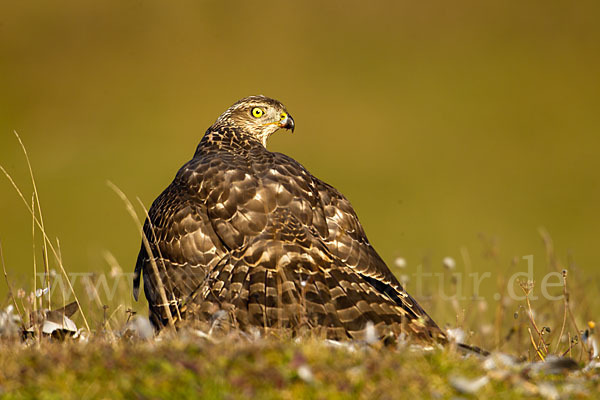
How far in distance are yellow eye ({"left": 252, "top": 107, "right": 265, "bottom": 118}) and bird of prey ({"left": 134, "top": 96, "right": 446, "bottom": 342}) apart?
142cm

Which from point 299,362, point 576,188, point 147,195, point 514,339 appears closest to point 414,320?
point 299,362

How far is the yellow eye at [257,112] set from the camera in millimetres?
10461

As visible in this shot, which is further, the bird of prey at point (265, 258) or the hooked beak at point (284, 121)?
the hooked beak at point (284, 121)

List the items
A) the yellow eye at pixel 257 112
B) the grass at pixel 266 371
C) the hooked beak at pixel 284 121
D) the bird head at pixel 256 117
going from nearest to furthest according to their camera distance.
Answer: the grass at pixel 266 371, the bird head at pixel 256 117, the yellow eye at pixel 257 112, the hooked beak at pixel 284 121

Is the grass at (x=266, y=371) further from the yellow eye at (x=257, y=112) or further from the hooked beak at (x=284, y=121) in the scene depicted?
the hooked beak at (x=284, y=121)

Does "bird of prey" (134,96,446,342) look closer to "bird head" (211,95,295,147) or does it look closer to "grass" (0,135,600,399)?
"grass" (0,135,600,399)

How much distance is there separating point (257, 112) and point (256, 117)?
74 millimetres

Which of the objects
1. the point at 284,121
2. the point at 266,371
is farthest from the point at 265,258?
the point at 284,121

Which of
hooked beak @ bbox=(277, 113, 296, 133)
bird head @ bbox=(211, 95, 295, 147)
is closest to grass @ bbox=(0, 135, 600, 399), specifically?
bird head @ bbox=(211, 95, 295, 147)

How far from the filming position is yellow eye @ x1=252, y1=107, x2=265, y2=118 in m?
10.5

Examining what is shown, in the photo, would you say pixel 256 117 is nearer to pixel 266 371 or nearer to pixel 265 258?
pixel 265 258

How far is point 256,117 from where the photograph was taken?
10453 millimetres

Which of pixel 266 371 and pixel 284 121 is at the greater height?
pixel 284 121

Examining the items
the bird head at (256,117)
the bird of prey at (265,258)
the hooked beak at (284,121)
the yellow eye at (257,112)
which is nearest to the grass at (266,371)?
the bird of prey at (265,258)
